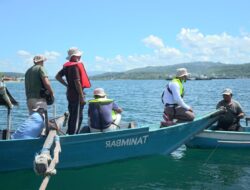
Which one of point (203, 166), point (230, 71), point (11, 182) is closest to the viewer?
point (11, 182)

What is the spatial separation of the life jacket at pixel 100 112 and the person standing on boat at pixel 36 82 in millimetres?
1000

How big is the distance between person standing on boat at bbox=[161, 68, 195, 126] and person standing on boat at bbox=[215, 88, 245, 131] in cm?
149

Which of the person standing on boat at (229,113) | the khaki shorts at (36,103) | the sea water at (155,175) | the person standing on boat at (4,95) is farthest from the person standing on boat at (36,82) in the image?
the person standing on boat at (229,113)

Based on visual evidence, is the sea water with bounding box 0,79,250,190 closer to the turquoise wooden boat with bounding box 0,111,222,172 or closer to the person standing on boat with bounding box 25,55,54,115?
the turquoise wooden boat with bounding box 0,111,222,172

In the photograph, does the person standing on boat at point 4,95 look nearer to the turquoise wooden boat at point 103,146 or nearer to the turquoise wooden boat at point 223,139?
the turquoise wooden boat at point 103,146

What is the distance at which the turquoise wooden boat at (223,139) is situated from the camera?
11.6 metres

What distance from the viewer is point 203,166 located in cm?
1055

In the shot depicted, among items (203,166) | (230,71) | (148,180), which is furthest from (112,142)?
(230,71)

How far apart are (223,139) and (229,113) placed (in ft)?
2.53

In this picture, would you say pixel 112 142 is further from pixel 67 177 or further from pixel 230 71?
pixel 230 71

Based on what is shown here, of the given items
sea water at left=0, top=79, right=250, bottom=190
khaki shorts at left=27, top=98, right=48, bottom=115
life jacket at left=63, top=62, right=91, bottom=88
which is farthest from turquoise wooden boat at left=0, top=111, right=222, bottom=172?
life jacket at left=63, top=62, right=91, bottom=88

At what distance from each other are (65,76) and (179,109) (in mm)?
3298

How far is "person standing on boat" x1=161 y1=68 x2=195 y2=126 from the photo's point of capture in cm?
1040

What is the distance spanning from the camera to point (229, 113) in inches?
461
